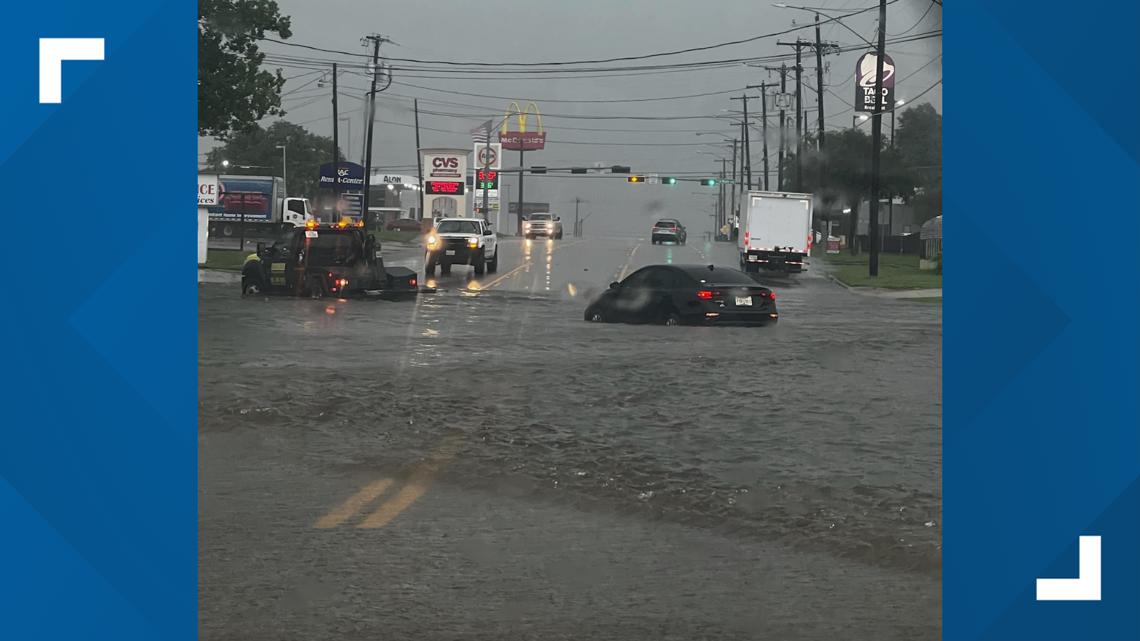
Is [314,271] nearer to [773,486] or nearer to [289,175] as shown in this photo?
[773,486]

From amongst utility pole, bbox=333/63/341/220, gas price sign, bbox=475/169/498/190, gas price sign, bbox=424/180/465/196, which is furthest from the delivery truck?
gas price sign, bbox=424/180/465/196

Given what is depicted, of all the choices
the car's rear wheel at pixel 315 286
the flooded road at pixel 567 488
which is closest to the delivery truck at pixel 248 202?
the car's rear wheel at pixel 315 286

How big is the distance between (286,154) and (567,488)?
552ft

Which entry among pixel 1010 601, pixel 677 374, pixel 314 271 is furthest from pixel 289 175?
pixel 1010 601

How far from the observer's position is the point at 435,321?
28.8m

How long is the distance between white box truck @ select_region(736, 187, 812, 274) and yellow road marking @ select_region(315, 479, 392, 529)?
148 feet

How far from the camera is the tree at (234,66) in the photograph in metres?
48.8

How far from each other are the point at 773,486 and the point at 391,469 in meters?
3.14

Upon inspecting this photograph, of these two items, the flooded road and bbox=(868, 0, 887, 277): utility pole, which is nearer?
the flooded road

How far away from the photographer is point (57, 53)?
7387mm

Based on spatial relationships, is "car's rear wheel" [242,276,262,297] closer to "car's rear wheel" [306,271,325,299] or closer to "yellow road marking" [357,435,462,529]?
"car's rear wheel" [306,271,325,299]

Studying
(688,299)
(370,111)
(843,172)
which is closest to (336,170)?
(370,111)

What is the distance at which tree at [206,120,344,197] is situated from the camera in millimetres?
170875

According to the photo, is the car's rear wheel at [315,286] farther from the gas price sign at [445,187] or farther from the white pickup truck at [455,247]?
the gas price sign at [445,187]
